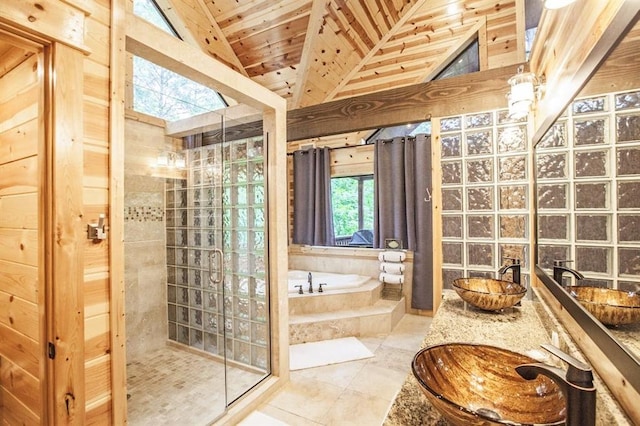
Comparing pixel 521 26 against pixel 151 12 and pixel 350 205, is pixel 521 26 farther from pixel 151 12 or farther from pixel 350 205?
pixel 151 12

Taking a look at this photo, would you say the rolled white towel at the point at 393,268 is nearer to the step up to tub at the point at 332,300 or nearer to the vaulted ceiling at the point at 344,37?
the step up to tub at the point at 332,300

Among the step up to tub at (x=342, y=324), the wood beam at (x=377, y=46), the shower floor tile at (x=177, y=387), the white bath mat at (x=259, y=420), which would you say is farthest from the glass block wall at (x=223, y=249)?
the wood beam at (x=377, y=46)

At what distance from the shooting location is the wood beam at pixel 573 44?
856 millimetres

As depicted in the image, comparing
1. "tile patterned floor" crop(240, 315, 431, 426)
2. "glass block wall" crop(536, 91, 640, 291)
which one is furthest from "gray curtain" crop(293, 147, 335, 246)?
"glass block wall" crop(536, 91, 640, 291)

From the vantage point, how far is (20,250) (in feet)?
4.17

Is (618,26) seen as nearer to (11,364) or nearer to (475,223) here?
(475,223)

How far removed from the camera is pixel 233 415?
1945 mm

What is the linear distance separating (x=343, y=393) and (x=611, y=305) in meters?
1.90

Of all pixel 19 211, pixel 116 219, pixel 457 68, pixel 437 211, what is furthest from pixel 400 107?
pixel 19 211

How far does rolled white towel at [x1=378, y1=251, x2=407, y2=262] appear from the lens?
3835 millimetres

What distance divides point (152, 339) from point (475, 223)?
300cm

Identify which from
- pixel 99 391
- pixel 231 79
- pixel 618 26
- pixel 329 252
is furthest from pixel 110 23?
pixel 329 252

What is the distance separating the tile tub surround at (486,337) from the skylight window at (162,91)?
2.45m

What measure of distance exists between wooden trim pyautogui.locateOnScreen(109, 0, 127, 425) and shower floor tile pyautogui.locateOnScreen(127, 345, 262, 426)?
34.8 inches
